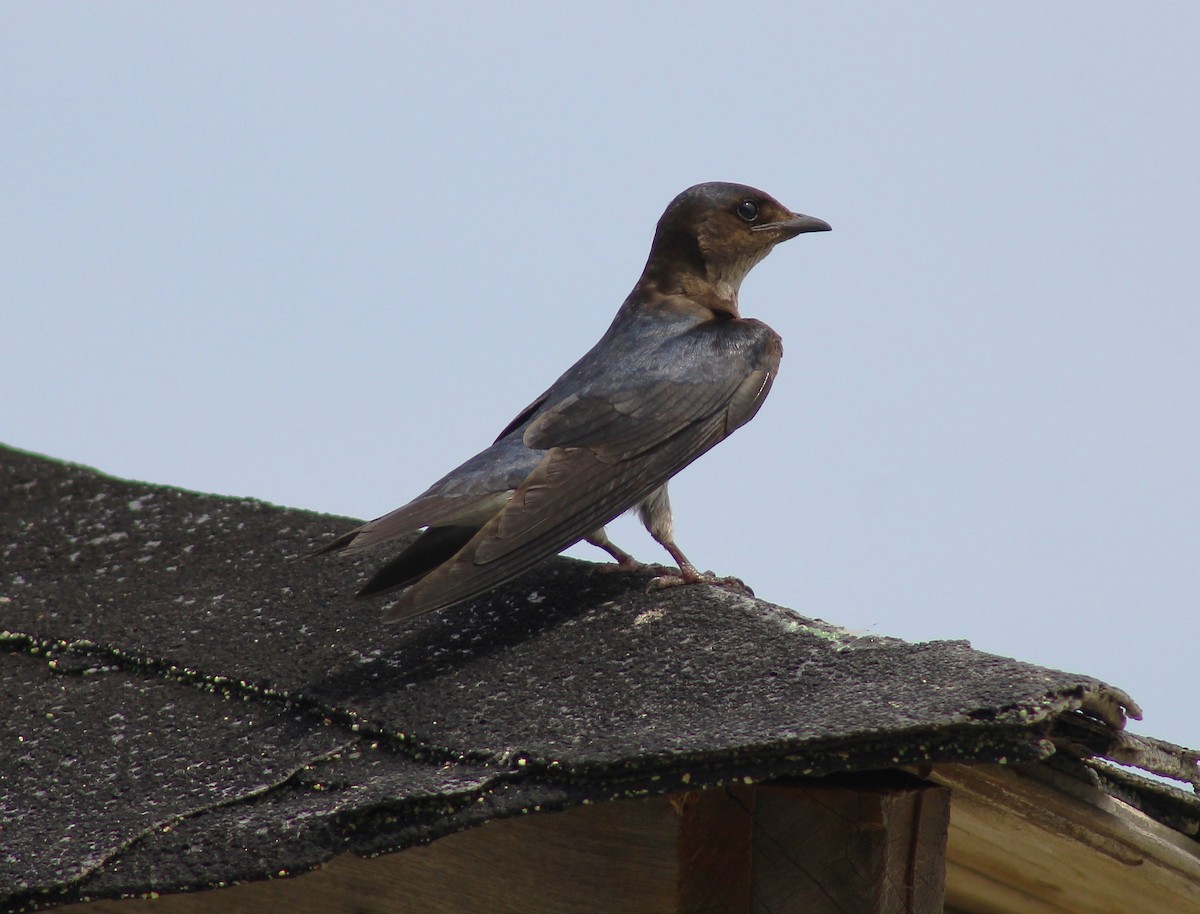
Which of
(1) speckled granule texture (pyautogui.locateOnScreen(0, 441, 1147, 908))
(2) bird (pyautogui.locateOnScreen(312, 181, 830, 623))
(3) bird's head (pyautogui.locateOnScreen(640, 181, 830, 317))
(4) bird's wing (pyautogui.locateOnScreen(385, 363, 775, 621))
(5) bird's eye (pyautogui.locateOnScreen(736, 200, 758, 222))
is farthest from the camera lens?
(5) bird's eye (pyautogui.locateOnScreen(736, 200, 758, 222))

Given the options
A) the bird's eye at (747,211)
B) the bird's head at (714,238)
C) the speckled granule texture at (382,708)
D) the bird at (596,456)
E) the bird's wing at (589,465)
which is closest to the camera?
the speckled granule texture at (382,708)

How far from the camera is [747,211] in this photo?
5.18 meters

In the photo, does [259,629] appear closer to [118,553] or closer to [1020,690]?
[118,553]

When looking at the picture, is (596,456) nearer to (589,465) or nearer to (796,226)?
(589,465)

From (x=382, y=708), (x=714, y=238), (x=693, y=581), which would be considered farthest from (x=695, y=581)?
(x=714, y=238)

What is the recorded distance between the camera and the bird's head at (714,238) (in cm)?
505

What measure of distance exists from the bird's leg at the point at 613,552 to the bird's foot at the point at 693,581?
121 mm

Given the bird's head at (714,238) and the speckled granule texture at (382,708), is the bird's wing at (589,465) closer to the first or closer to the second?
the speckled granule texture at (382,708)

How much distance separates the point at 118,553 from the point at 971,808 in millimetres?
2562

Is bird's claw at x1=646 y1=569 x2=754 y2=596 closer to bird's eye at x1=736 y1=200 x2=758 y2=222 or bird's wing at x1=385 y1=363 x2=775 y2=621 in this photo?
bird's wing at x1=385 y1=363 x2=775 y2=621

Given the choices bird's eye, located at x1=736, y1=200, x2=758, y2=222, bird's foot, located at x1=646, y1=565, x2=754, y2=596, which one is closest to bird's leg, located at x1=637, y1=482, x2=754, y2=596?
bird's foot, located at x1=646, y1=565, x2=754, y2=596

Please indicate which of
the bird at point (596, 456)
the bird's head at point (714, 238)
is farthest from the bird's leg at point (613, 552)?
the bird's head at point (714, 238)

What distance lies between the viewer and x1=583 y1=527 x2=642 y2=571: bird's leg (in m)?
3.61

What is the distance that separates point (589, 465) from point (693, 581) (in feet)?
1.41
